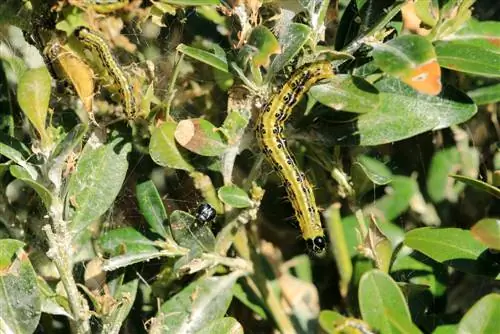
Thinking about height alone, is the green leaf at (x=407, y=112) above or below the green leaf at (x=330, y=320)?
above

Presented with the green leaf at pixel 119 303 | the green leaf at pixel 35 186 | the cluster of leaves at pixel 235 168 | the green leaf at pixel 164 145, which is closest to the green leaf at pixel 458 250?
the cluster of leaves at pixel 235 168

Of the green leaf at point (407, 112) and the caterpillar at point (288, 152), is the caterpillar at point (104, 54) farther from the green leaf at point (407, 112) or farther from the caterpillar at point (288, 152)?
the green leaf at point (407, 112)

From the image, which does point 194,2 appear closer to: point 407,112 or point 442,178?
point 407,112

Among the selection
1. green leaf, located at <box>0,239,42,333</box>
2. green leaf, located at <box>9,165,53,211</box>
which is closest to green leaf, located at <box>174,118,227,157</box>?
green leaf, located at <box>9,165,53,211</box>

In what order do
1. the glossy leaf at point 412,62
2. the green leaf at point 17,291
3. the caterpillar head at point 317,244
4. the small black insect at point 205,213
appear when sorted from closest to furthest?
the glossy leaf at point 412,62, the green leaf at point 17,291, the small black insect at point 205,213, the caterpillar head at point 317,244

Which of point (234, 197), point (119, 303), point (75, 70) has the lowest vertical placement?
point (119, 303)

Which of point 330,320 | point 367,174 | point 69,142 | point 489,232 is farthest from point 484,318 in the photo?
point 69,142

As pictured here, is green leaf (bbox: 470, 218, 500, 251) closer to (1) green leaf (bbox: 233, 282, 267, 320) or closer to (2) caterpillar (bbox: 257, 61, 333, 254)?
(2) caterpillar (bbox: 257, 61, 333, 254)
